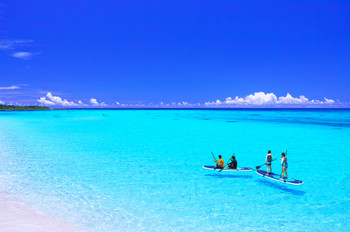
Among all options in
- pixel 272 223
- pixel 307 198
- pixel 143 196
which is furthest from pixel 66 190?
pixel 307 198

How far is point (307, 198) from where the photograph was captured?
12.4m

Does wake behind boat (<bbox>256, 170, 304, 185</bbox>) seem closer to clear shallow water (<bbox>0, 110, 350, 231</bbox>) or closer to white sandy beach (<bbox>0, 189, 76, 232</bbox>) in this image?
clear shallow water (<bbox>0, 110, 350, 231</bbox>)

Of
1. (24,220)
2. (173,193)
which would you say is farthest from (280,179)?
(24,220)

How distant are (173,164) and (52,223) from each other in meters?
11.7

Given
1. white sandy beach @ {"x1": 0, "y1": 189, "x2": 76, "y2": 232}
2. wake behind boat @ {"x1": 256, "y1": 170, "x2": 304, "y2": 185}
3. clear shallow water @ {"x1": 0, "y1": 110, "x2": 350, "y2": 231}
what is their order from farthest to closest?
wake behind boat @ {"x1": 256, "y1": 170, "x2": 304, "y2": 185}, clear shallow water @ {"x1": 0, "y1": 110, "x2": 350, "y2": 231}, white sandy beach @ {"x1": 0, "y1": 189, "x2": 76, "y2": 232}

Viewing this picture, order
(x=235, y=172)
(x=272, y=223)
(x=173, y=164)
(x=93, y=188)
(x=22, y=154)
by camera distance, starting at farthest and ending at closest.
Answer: (x=22, y=154) < (x=173, y=164) < (x=235, y=172) < (x=93, y=188) < (x=272, y=223)

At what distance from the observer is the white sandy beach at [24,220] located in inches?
325

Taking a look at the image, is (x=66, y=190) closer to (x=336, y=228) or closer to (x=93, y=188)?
(x=93, y=188)

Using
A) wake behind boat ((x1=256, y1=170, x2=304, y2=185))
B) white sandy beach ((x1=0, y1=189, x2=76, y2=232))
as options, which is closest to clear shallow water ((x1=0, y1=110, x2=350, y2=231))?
wake behind boat ((x1=256, y1=170, x2=304, y2=185))

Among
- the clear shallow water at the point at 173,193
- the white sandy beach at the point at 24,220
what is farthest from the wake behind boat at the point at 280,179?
the white sandy beach at the point at 24,220

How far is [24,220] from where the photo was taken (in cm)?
890

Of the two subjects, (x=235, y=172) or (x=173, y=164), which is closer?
(x=235, y=172)

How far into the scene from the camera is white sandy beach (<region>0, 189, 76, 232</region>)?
8258 mm

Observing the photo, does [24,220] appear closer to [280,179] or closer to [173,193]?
[173,193]
